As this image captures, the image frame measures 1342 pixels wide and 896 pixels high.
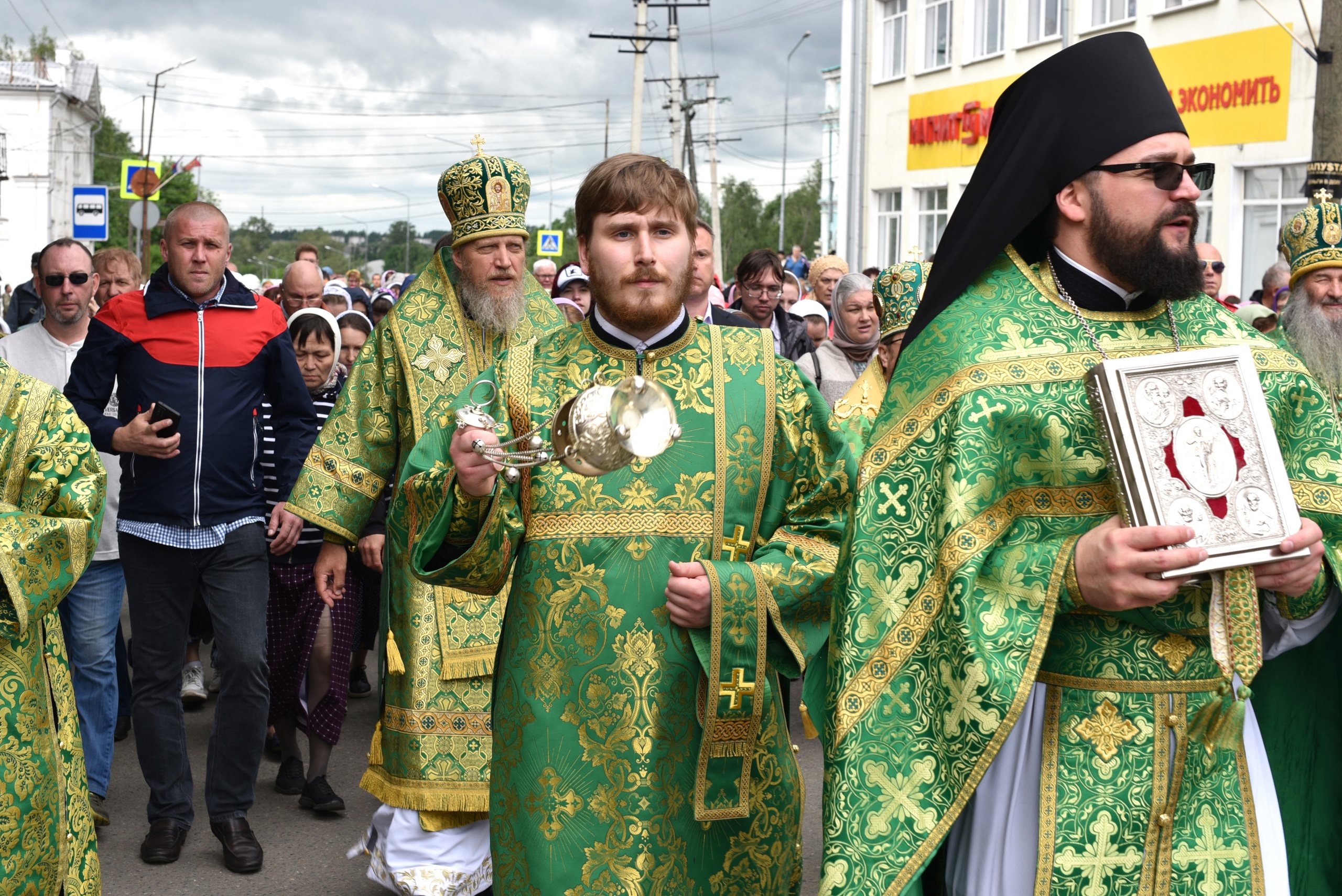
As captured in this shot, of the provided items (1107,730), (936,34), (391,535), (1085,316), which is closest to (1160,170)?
(1085,316)

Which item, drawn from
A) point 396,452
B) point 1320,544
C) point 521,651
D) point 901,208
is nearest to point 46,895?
point 521,651

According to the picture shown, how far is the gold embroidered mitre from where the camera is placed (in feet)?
17.3

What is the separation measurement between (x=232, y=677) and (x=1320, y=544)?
4036mm

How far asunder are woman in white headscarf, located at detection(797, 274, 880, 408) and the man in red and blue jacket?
3.20 metres

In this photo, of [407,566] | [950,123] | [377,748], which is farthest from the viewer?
[950,123]

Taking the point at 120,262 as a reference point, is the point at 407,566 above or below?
below

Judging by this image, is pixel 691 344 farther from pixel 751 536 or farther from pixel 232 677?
pixel 232 677

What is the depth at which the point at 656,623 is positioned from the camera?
11.0 feet

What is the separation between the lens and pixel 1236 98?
18.8m

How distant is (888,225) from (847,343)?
22476 mm

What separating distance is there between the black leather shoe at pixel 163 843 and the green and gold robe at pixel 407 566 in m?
0.96

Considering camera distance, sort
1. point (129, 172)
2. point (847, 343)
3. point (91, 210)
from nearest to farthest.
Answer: point (847, 343) → point (91, 210) → point (129, 172)

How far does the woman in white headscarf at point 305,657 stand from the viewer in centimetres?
624

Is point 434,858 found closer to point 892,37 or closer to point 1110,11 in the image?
point 1110,11
